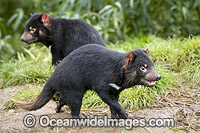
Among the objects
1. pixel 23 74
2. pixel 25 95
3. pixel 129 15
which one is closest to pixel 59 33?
pixel 23 74

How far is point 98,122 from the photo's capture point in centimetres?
366

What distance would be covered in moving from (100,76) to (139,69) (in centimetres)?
47

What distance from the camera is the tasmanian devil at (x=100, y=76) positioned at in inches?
126

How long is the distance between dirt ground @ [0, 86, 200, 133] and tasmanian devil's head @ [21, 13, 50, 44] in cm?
123

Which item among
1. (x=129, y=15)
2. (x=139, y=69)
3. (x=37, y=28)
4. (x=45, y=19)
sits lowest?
(x=139, y=69)

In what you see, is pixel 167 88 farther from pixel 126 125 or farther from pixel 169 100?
pixel 126 125

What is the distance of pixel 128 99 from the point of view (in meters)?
4.20

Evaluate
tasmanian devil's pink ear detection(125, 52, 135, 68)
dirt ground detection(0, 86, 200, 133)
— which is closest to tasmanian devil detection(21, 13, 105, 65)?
dirt ground detection(0, 86, 200, 133)

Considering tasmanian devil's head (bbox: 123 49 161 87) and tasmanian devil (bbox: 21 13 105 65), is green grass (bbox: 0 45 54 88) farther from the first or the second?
tasmanian devil's head (bbox: 123 49 161 87)

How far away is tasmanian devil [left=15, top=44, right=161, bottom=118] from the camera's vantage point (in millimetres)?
3189

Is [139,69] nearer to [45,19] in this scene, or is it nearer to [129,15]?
[45,19]

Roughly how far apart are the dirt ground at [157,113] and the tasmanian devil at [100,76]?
270 mm

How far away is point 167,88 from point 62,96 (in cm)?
182

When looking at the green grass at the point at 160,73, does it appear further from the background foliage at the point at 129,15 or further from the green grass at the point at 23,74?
the background foliage at the point at 129,15
